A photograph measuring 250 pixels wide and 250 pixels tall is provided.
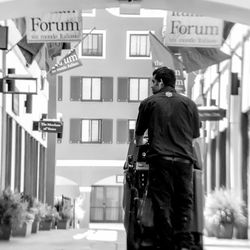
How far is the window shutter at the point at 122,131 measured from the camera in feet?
145

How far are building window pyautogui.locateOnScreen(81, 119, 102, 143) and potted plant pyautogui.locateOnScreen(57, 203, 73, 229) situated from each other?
35.8 feet

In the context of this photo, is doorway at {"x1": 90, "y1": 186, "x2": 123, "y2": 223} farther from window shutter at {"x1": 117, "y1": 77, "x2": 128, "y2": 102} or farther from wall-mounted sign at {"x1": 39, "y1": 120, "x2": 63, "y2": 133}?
wall-mounted sign at {"x1": 39, "y1": 120, "x2": 63, "y2": 133}

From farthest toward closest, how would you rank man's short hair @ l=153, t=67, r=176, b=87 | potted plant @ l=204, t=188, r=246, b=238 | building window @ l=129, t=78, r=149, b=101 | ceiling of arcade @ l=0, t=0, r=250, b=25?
building window @ l=129, t=78, r=149, b=101 < potted plant @ l=204, t=188, r=246, b=238 < ceiling of arcade @ l=0, t=0, r=250, b=25 < man's short hair @ l=153, t=67, r=176, b=87

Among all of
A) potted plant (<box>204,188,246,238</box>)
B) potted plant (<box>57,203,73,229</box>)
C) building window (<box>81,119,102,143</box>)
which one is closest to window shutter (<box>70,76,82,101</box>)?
building window (<box>81,119,102,143</box>)

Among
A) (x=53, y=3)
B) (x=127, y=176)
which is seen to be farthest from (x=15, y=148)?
(x=127, y=176)

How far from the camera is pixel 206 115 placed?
843 inches

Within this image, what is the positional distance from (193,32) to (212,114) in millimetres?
5094

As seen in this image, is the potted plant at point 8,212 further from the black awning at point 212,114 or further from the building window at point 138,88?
the building window at point 138,88

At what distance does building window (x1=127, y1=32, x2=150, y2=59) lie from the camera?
43.5 m

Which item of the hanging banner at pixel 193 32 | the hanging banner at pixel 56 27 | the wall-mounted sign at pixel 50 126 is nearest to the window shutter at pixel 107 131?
the wall-mounted sign at pixel 50 126

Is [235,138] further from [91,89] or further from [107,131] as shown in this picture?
[91,89]

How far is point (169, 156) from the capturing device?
21.2 feet

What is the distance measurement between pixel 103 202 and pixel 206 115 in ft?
88.9

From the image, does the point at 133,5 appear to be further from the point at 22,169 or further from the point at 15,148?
the point at 22,169
